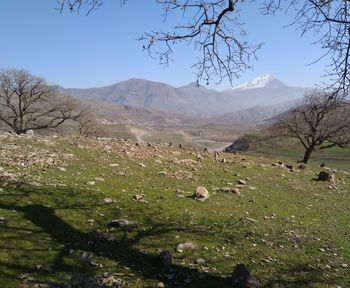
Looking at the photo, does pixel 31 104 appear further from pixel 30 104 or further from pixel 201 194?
pixel 201 194

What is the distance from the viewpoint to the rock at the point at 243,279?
7945mm

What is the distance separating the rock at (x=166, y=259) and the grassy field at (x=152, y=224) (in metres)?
0.12

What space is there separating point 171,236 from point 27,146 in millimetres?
11647

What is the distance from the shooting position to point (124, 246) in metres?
9.56

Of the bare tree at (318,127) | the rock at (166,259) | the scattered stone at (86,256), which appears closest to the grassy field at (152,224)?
the scattered stone at (86,256)

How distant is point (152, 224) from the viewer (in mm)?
11219

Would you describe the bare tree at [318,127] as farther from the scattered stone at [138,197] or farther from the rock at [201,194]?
the scattered stone at [138,197]

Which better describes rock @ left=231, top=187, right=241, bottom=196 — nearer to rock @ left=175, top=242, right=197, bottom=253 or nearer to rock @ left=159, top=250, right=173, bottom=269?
rock @ left=175, top=242, right=197, bottom=253

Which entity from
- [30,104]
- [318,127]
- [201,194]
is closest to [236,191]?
[201,194]

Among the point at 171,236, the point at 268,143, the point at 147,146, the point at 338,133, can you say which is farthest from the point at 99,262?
the point at 268,143

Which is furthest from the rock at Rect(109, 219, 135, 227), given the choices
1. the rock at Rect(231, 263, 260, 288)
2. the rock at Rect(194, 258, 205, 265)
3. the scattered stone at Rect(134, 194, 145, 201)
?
the rock at Rect(231, 263, 260, 288)

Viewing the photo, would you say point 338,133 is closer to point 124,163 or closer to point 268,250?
point 124,163

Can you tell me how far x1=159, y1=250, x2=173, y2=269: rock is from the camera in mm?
8633

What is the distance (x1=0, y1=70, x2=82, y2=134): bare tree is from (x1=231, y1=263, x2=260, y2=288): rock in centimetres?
4884
